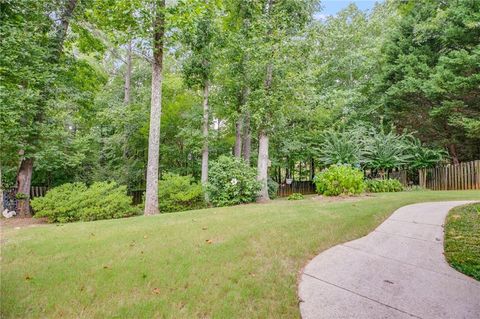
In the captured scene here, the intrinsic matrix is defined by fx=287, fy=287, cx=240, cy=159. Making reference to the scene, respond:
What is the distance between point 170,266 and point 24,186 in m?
9.36

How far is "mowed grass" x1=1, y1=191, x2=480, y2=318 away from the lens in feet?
8.34

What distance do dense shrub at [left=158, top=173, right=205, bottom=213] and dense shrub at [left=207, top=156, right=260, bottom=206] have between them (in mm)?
861

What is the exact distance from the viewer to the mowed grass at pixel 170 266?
2.54 metres

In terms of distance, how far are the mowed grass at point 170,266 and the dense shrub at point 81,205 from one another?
9.31 feet

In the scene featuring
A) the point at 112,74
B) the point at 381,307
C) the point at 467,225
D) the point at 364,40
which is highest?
the point at 364,40

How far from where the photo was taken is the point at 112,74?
19.1 meters

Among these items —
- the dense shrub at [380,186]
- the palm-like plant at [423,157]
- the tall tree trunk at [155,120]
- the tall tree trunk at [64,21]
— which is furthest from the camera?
the palm-like plant at [423,157]

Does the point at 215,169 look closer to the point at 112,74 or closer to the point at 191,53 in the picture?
the point at 191,53

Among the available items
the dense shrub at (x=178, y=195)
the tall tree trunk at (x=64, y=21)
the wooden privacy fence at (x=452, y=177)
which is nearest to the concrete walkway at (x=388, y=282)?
the dense shrub at (x=178, y=195)

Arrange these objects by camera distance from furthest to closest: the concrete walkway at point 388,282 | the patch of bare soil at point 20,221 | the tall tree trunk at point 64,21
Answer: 1. the tall tree trunk at point 64,21
2. the patch of bare soil at point 20,221
3. the concrete walkway at point 388,282

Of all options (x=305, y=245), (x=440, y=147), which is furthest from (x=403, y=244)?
(x=440, y=147)

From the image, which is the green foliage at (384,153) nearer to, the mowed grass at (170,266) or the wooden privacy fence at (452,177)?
the wooden privacy fence at (452,177)

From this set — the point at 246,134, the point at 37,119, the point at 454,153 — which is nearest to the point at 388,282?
the point at 246,134

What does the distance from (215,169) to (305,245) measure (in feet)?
16.7
